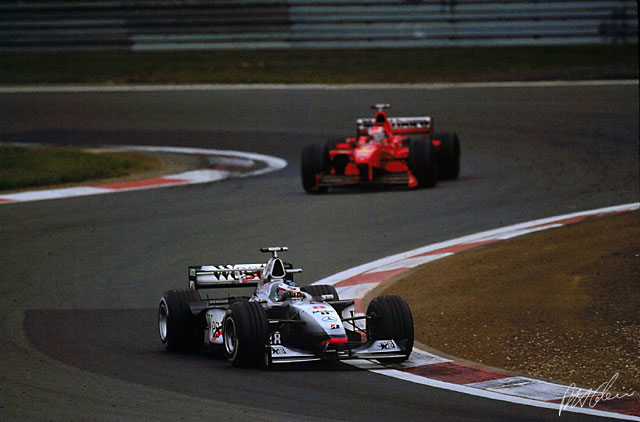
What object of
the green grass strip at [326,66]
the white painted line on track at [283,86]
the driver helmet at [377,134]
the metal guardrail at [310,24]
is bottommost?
the driver helmet at [377,134]

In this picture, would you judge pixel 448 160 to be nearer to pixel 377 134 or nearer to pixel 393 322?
pixel 377 134

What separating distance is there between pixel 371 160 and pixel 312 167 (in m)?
0.95

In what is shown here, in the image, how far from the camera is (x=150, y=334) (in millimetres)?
9312

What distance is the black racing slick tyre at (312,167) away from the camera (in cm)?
1727

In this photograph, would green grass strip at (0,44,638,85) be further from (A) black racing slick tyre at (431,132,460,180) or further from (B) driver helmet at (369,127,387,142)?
(B) driver helmet at (369,127,387,142)

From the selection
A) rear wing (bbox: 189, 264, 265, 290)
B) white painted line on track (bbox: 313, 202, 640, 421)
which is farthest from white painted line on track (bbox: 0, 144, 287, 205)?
rear wing (bbox: 189, 264, 265, 290)

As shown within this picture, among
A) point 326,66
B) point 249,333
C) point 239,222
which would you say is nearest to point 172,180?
point 239,222

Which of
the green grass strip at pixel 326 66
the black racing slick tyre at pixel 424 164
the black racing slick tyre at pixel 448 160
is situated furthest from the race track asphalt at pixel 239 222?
the green grass strip at pixel 326 66

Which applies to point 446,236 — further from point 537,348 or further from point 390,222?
point 537,348

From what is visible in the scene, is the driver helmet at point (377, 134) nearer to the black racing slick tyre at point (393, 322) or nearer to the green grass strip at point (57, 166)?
the green grass strip at point (57, 166)

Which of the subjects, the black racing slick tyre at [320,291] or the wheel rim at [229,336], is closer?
the wheel rim at [229,336]

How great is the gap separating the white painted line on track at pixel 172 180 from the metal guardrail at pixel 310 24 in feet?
31.7

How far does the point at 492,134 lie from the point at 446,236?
34.1ft

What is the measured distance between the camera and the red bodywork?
17.5 m
